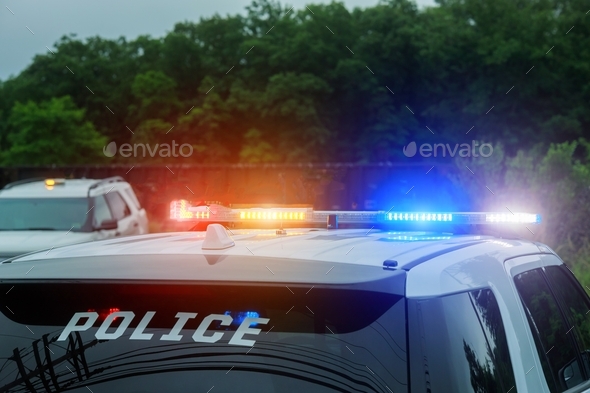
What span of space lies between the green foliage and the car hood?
59878 millimetres

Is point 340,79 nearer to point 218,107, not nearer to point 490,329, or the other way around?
point 218,107

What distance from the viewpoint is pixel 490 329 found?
237cm

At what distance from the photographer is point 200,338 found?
7.64 feet

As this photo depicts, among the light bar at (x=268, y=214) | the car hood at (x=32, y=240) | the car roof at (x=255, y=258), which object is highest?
the car hood at (x=32, y=240)

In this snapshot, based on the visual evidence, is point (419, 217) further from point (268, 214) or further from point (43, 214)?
point (43, 214)

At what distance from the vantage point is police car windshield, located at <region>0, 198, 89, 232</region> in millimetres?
14047

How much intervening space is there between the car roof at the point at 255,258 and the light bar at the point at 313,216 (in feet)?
0.87

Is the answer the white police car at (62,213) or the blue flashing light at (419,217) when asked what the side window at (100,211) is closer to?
the white police car at (62,213)

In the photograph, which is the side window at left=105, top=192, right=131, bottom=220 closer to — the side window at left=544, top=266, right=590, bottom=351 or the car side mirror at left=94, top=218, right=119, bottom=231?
the car side mirror at left=94, top=218, right=119, bottom=231

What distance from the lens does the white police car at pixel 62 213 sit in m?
13.5

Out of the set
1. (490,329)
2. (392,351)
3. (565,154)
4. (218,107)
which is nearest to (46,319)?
(392,351)

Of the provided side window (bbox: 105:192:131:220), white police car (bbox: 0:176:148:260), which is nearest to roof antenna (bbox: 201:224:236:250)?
white police car (bbox: 0:176:148:260)

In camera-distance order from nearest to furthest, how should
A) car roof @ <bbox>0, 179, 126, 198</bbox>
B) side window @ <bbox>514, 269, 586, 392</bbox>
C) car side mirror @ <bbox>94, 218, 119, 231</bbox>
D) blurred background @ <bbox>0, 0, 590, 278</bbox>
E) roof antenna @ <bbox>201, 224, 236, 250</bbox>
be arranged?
roof antenna @ <bbox>201, 224, 236, 250</bbox> → side window @ <bbox>514, 269, 586, 392</bbox> → car side mirror @ <bbox>94, 218, 119, 231</bbox> → car roof @ <bbox>0, 179, 126, 198</bbox> → blurred background @ <bbox>0, 0, 590, 278</bbox>

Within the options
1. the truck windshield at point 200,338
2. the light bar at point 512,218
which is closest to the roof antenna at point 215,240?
the truck windshield at point 200,338
